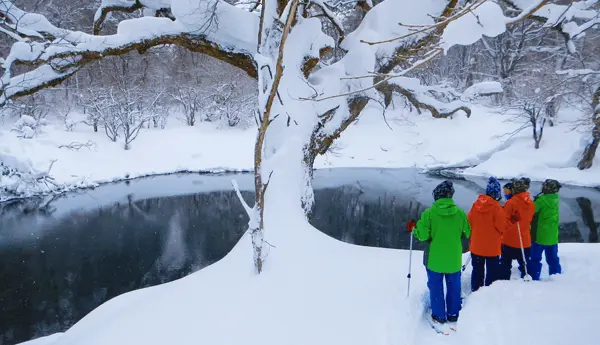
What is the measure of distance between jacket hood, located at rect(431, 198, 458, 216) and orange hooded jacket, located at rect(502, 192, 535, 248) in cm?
116

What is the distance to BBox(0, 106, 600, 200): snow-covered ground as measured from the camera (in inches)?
645

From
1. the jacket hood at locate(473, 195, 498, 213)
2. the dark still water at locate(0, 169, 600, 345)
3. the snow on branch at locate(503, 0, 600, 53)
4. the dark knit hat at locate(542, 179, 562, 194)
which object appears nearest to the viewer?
the jacket hood at locate(473, 195, 498, 213)

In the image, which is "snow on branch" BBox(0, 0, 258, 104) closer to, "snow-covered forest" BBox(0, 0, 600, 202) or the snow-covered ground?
"snow-covered forest" BBox(0, 0, 600, 202)

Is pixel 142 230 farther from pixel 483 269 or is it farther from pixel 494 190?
pixel 494 190

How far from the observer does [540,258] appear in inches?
166

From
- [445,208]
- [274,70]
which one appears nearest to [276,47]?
[274,70]

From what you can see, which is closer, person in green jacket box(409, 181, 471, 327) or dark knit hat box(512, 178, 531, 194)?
person in green jacket box(409, 181, 471, 327)

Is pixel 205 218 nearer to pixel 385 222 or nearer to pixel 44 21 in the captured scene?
pixel 385 222

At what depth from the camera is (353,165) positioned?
843 inches

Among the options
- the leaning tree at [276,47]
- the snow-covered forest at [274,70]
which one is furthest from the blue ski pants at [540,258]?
the leaning tree at [276,47]

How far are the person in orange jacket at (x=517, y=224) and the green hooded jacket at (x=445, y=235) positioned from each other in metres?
1.05

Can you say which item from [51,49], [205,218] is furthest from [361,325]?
[205,218]

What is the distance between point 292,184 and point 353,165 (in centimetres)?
1627

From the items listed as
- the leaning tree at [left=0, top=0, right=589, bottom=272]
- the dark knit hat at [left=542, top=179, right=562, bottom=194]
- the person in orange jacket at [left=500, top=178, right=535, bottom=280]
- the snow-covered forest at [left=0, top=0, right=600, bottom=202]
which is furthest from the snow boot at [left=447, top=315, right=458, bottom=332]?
the leaning tree at [left=0, top=0, right=589, bottom=272]
